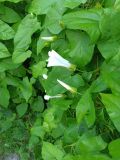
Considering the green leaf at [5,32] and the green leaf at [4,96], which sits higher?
the green leaf at [5,32]

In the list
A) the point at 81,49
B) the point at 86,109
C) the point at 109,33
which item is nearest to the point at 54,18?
the point at 81,49

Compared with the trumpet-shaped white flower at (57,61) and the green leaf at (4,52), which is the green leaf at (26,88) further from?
the trumpet-shaped white flower at (57,61)

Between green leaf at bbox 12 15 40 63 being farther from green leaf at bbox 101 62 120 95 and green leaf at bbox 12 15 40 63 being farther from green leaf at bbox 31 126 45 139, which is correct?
green leaf at bbox 101 62 120 95

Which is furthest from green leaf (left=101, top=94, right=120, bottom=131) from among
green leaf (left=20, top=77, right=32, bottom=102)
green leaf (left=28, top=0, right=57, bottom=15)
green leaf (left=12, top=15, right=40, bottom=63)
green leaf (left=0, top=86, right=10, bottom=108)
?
green leaf (left=0, top=86, right=10, bottom=108)

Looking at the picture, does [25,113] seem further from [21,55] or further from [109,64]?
[109,64]

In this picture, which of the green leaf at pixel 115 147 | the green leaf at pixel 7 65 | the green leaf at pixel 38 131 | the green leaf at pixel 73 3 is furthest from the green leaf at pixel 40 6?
the green leaf at pixel 115 147

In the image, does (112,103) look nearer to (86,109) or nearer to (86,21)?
(86,109)

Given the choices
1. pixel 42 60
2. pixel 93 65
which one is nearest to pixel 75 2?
pixel 93 65
